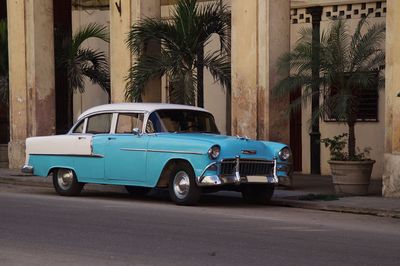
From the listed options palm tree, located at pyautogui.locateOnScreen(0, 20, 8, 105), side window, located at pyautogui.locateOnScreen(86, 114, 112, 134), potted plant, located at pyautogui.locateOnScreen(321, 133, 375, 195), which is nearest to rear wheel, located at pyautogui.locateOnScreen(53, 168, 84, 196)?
side window, located at pyautogui.locateOnScreen(86, 114, 112, 134)

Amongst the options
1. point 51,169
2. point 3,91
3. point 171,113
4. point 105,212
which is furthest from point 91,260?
point 3,91

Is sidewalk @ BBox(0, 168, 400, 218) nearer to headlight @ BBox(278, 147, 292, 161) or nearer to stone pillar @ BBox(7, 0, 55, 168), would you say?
headlight @ BBox(278, 147, 292, 161)

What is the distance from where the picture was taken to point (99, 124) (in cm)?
1642

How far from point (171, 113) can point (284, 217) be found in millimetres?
3410

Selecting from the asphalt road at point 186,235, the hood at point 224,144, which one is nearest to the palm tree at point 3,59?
the asphalt road at point 186,235

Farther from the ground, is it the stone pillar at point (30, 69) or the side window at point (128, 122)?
the stone pillar at point (30, 69)

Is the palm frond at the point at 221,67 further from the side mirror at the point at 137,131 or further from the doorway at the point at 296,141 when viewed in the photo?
the side mirror at the point at 137,131

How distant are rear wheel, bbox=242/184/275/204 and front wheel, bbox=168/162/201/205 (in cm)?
122

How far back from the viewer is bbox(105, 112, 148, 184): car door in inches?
600

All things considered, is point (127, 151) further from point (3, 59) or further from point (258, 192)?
point (3, 59)

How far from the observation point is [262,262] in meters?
9.25

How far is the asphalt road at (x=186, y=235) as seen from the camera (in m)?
9.53

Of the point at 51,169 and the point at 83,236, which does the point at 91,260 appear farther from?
the point at 51,169

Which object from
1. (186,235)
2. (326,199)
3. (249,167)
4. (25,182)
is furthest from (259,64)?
(186,235)
